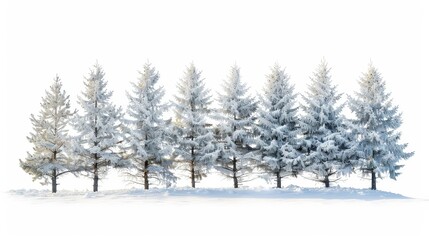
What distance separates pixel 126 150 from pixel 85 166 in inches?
132

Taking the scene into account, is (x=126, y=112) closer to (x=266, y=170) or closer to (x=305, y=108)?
(x=266, y=170)

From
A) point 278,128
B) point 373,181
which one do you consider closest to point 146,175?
point 278,128

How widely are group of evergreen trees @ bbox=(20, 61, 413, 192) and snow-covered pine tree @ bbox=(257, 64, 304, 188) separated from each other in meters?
0.08

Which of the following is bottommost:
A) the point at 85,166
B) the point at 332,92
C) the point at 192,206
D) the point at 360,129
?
the point at 192,206

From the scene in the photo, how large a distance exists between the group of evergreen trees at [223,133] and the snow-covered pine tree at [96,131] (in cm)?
7

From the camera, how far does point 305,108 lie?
40.9 m

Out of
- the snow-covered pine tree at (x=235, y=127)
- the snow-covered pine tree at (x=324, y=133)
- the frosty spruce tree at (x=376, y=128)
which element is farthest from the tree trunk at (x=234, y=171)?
the frosty spruce tree at (x=376, y=128)

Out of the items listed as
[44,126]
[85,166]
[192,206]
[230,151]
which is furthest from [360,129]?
[44,126]

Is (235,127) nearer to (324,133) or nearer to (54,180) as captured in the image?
(324,133)

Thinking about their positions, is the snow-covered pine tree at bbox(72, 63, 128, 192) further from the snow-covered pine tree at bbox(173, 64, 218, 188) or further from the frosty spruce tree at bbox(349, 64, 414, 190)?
the frosty spruce tree at bbox(349, 64, 414, 190)

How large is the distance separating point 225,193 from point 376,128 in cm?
1455

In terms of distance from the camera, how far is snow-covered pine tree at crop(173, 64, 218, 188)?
37969 mm

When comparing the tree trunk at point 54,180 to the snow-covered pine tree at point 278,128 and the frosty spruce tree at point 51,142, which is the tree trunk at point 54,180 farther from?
the snow-covered pine tree at point 278,128

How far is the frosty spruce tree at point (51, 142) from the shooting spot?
121ft
